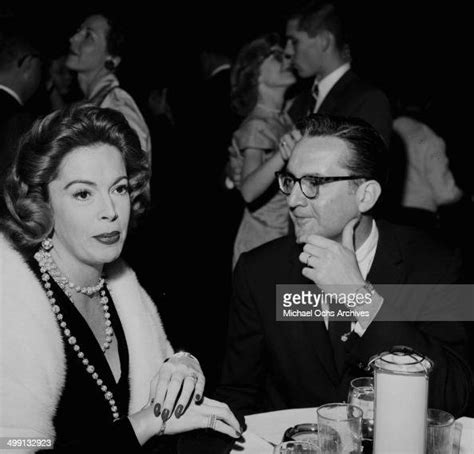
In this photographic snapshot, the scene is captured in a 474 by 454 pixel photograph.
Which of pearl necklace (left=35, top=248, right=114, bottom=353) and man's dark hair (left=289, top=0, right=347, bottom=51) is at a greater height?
man's dark hair (left=289, top=0, right=347, bottom=51)

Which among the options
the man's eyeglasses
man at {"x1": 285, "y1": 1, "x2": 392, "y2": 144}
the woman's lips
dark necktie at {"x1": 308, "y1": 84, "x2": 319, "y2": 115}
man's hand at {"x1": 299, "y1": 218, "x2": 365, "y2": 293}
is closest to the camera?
the woman's lips

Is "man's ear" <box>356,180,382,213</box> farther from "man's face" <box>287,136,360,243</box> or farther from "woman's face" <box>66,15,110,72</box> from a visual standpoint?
"woman's face" <box>66,15,110,72</box>

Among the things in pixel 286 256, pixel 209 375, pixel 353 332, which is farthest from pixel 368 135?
pixel 209 375

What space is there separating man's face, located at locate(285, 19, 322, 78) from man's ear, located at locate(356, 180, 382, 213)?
145cm

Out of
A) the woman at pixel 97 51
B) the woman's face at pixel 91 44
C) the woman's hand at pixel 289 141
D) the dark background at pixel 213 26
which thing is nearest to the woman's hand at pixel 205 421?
the woman's hand at pixel 289 141

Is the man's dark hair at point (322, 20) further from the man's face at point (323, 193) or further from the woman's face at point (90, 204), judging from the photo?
the woman's face at point (90, 204)

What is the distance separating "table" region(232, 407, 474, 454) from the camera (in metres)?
1.62

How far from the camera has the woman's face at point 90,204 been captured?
1800mm

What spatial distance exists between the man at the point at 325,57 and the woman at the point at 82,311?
5.39 feet

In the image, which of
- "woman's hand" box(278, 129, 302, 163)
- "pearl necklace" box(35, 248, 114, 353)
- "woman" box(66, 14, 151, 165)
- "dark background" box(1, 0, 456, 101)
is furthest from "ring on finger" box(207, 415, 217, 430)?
"dark background" box(1, 0, 456, 101)

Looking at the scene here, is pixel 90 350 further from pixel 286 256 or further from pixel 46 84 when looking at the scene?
pixel 46 84

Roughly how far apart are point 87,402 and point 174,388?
0.31m

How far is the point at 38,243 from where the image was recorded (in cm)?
185

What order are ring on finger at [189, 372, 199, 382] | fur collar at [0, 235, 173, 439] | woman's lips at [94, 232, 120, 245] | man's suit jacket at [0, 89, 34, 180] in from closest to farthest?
fur collar at [0, 235, 173, 439], ring on finger at [189, 372, 199, 382], woman's lips at [94, 232, 120, 245], man's suit jacket at [0, 89, 34, 180]
